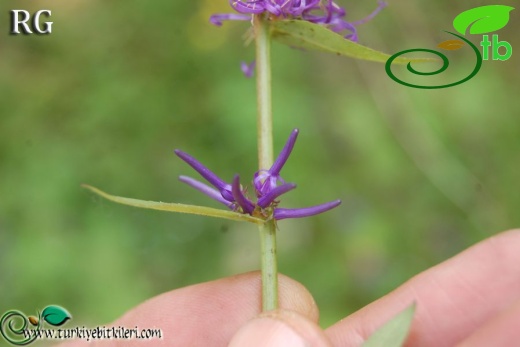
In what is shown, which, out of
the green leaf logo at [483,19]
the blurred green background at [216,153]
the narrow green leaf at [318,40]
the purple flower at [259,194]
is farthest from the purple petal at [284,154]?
the blurred green background at [216,153]

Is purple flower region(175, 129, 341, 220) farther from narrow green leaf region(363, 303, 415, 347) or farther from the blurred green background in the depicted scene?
the blurred green background

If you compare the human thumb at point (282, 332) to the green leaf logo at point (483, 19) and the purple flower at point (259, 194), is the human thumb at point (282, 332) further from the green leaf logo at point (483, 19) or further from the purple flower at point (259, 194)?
the green leaf logo at point (483, 19)

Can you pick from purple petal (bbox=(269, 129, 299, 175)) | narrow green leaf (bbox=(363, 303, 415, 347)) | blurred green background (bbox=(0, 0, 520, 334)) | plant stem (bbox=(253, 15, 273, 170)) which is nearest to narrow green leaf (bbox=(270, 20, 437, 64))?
plant stem (bbox=(253, 15, 273, 170))

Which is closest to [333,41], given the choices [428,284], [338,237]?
[428,284]

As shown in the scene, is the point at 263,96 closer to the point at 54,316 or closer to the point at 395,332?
the point at 395,332

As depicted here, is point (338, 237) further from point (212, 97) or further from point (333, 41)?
point (333, 41)

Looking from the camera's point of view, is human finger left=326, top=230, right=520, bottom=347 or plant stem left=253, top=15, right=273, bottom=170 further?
human finger left=326, top=230, right=520, bottom=347

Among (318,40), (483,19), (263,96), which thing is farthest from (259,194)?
(483,19)
